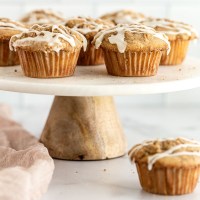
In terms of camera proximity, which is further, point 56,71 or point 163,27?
point 163,27

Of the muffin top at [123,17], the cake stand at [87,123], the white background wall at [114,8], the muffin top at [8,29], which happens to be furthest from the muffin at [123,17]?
the white background wall at [114,8]

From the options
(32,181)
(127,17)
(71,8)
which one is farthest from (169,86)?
(71,8)

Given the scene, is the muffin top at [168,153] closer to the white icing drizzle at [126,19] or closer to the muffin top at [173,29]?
the muffin top at [173,29]

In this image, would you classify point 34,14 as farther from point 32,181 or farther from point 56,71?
point 32,181

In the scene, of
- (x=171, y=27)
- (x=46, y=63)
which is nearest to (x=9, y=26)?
(x=46, y=63)

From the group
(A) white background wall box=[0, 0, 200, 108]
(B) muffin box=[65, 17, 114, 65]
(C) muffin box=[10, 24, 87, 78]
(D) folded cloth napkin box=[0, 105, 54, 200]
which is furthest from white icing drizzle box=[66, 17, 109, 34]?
(A) white background wall box=[0, 0, 200, 108]

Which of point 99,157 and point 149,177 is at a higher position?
point 149,177
